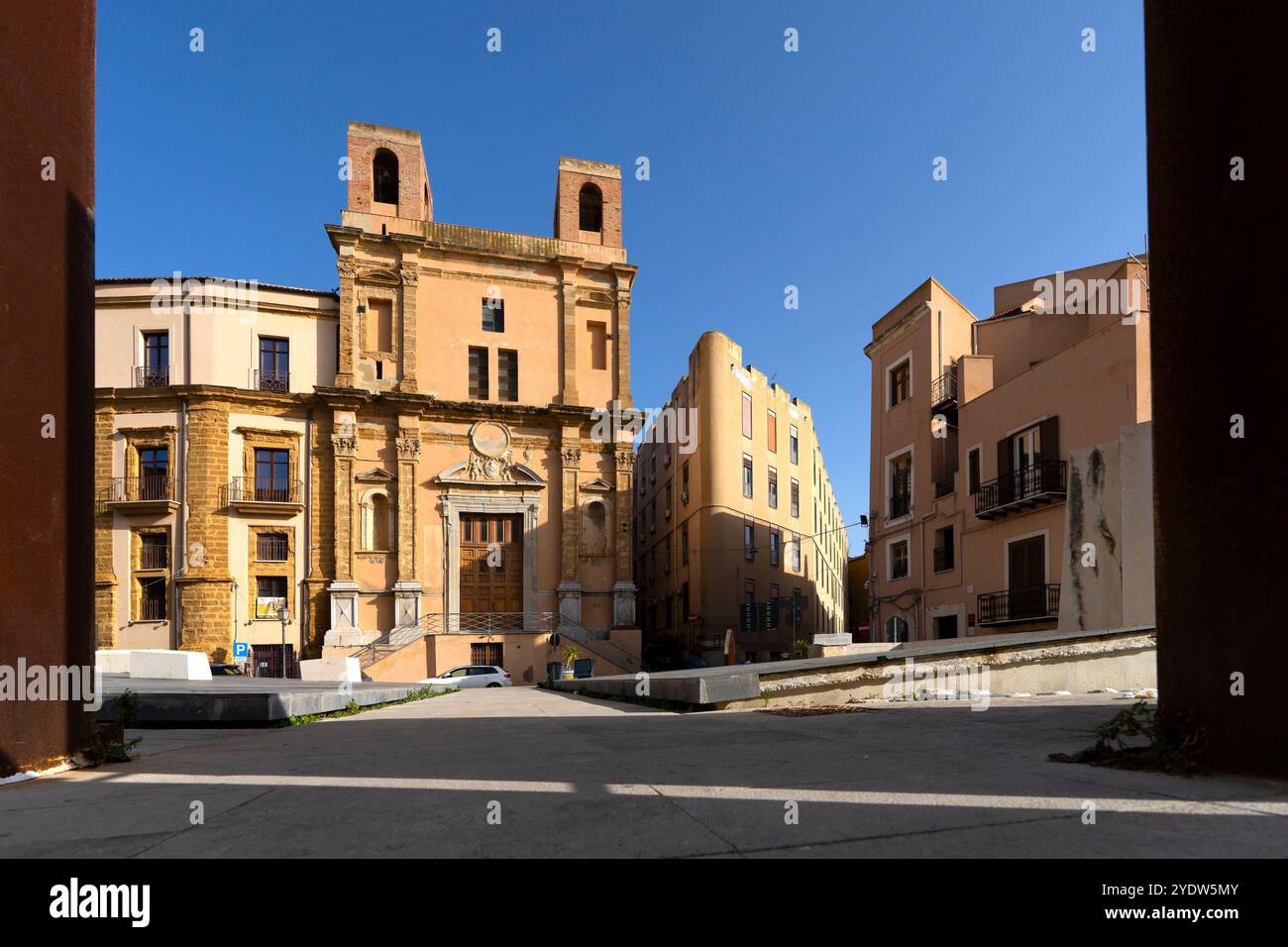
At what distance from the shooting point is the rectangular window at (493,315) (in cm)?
3528

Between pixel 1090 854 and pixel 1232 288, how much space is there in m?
3.22

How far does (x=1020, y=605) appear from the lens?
21578mm

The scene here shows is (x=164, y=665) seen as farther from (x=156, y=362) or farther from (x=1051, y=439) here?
(x=1051, y=439)

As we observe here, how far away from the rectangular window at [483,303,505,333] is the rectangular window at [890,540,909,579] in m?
19.8

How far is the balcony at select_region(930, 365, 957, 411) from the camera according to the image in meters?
26.4

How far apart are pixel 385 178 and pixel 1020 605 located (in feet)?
105

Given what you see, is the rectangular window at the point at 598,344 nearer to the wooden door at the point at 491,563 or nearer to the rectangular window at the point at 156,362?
the wooden door at the point at 491,563

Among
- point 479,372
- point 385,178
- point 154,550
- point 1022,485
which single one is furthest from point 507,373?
point 1022,485

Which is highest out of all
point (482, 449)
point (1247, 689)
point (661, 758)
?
point (482, 449)

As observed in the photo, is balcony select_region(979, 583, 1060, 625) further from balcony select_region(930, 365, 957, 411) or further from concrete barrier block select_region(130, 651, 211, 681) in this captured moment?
concrete barrier block select_region(130, 651, 211, 681)

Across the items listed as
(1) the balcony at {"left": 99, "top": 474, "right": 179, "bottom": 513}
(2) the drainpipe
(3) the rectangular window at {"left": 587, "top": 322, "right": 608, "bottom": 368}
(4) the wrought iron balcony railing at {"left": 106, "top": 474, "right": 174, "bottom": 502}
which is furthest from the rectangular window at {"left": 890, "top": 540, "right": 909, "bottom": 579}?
(4) the wrought iron balcony railing at {"left": 106, "top": 474, "right": 174, "bottom": 502}

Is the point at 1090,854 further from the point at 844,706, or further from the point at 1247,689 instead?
the point at 844,706
